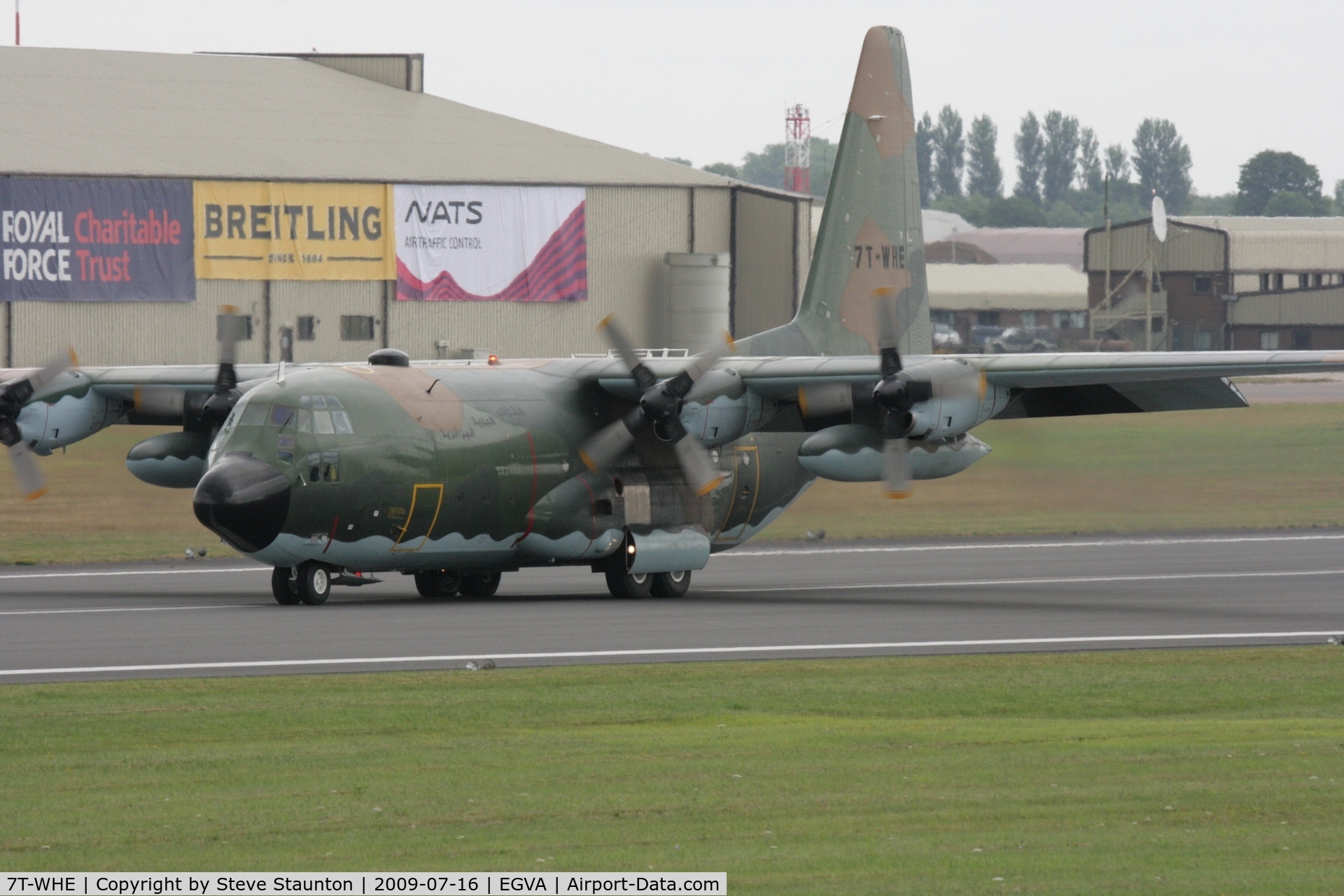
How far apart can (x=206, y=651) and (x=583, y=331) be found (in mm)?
55878

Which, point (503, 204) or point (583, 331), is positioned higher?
point (503, 204)

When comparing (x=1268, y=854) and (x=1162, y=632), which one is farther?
(x=1162, y=632)

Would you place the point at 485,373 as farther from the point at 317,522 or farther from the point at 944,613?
the point at 944,613

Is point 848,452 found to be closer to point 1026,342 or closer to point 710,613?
point 710,613

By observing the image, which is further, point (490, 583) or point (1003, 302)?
point (1003, 302)

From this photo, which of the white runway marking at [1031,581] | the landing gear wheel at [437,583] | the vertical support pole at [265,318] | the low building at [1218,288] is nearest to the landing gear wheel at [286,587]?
the landing gear wheel at [437,583]

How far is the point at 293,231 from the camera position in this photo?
72.8m

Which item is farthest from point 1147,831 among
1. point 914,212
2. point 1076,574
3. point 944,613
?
point 914,212

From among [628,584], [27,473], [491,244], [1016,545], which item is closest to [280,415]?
[27,473]

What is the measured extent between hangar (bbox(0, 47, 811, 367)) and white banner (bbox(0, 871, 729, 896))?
61.4 meters

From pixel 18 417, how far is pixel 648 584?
36.2ft

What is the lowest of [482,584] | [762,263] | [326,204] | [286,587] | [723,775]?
[482,584]

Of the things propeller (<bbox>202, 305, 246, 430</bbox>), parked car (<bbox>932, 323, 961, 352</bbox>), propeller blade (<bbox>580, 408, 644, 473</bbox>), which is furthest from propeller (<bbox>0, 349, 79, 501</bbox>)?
parked car (<bbox>932, 323, 961, 352</bbox>)

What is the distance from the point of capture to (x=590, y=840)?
459 inches
